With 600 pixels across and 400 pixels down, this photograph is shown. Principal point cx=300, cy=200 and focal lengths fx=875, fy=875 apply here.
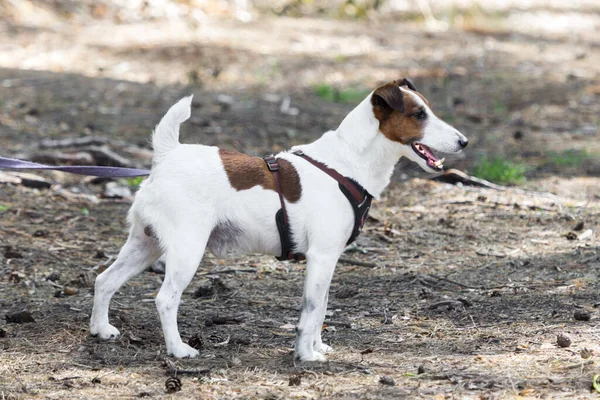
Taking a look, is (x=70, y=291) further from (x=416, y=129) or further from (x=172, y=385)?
(x=416, y=129)

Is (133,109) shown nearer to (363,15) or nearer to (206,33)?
(206,33)

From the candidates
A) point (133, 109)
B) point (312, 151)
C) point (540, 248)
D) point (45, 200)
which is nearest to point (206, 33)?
point (133, 109)

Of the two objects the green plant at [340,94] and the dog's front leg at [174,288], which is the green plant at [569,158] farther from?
the dog's front leg at [174,288]

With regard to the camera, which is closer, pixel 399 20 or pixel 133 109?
pixel 133 109

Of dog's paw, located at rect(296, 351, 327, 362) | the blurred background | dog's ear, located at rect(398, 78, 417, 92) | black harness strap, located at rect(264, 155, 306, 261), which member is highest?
dog's ear, located at rect(398, 78, 417, 92)

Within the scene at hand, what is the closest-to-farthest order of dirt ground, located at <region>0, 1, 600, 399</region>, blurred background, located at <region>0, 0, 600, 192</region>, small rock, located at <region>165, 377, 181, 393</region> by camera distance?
1. small rock, located at <region>165, 377, 181, 393</region>
2. dirt ground, located at <region>0, 1, 600, 399</region>
3. blurred background, located at <region>0, 0, 600, 192</region>

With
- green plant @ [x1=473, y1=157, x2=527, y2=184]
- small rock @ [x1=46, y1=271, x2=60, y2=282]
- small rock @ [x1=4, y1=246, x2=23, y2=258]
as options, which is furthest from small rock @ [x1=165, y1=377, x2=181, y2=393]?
green plant @ [x1=473, y1=157, x2=527, y2=184]

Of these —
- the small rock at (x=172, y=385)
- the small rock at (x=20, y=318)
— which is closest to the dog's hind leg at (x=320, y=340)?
the small rock at (x=172, y=385)

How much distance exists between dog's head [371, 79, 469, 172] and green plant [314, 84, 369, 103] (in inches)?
262

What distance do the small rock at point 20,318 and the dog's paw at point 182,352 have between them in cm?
101

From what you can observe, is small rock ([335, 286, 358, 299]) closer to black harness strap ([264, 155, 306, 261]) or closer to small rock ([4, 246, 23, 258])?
black harness strap ([264, 155, 306, 261])

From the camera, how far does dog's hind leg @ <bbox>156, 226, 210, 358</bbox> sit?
14.8ft

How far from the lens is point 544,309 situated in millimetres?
5270

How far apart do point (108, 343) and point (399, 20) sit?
13858mm
